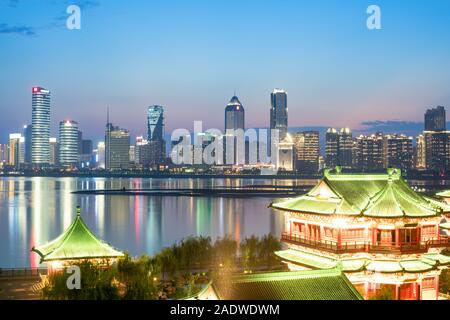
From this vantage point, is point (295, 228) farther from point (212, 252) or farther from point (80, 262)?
point (212, 252)

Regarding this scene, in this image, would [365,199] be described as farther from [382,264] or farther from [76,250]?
[76,250]

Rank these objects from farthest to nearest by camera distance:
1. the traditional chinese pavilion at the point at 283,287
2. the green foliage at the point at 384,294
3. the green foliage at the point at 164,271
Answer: the green foliage at the point at 164,271 < the green foliage at the point at 384,294 < the traditional chinese pavilion at the point at 283,287

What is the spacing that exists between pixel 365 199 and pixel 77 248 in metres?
11.7

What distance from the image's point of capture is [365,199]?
71.4 feet

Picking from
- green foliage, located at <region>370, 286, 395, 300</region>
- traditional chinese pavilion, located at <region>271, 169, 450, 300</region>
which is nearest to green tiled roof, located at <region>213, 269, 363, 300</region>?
green foliage, located at <region>370, 286, 395, 300</region>

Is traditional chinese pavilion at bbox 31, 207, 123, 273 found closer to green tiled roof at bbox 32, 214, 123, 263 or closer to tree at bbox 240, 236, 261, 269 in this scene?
green tiled roof at bbox 32, 214, 123, 263

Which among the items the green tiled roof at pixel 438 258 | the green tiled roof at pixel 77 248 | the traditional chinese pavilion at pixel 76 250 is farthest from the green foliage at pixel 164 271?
the green tiled roof at pixel 438 258

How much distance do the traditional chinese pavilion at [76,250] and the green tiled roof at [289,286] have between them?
31.3 feet

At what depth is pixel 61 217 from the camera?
7181cm

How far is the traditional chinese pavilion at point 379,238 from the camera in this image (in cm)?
2030

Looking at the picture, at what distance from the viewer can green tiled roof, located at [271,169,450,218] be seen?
20.7 metres

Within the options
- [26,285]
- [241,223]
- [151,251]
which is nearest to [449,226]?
[26,285]

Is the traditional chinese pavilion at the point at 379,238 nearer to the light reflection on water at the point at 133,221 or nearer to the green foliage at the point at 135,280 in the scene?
the green foliage at the point at 135,280
